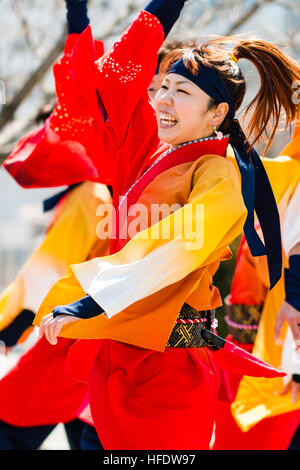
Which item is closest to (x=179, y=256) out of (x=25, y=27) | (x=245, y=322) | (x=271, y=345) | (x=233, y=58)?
(x=233, y=58)

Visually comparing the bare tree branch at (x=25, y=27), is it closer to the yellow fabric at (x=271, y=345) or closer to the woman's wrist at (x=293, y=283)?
the yellow fabric at (x=271, y=345)

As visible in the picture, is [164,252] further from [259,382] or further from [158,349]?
[259,382]

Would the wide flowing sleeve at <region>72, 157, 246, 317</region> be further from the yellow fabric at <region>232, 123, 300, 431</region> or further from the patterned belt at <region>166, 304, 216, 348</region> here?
the yellow fabric at <region>232, 123, 300, 431</region>

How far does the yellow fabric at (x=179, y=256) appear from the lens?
1725mm

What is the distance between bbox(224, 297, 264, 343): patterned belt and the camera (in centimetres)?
279

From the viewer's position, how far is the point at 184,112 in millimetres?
1887

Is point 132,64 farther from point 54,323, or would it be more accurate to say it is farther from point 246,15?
point 246,15

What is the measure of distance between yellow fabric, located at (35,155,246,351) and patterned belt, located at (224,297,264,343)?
3.26ft

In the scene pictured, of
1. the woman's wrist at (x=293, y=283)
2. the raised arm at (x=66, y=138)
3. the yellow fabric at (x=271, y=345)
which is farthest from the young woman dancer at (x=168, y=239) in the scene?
the yellow fabric at (x=271, y=345)

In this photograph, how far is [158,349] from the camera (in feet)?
5.89

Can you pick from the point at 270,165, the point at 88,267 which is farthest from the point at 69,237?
the point at 88,267

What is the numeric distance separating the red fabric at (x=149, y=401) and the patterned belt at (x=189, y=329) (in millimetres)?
24

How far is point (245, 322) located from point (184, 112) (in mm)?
1147

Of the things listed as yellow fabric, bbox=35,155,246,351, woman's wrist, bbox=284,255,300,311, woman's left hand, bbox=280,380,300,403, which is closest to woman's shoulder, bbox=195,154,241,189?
yellow fabric, bbox=35,155,246,351
